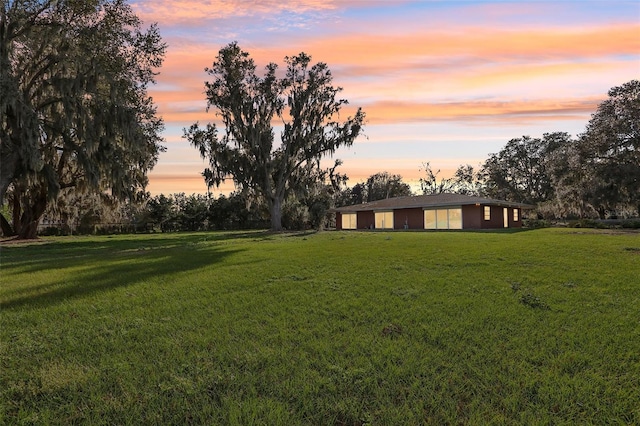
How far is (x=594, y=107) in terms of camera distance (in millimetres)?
32656

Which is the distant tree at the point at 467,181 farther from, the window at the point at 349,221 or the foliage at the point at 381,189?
the window at the point at 349,221

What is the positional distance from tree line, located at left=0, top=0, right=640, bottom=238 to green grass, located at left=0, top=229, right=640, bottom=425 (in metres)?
12.4

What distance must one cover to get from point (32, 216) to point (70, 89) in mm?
11613

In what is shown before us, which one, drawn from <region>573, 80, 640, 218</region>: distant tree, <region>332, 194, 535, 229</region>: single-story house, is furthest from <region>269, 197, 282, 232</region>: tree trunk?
<region>573, 80, 640, 218</region>: distant tree

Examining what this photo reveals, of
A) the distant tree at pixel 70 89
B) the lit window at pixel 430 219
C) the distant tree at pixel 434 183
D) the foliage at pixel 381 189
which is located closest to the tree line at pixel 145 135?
the distant tree at pixel 70 89

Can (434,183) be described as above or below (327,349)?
→ above

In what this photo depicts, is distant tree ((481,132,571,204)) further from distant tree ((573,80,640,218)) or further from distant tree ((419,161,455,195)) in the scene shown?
distant tree ((573,80,640,218))

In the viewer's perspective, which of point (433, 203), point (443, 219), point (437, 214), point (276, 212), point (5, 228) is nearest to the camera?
point (5, 228)

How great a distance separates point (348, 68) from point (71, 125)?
13192 millimetres

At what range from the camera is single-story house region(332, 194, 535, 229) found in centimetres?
3023

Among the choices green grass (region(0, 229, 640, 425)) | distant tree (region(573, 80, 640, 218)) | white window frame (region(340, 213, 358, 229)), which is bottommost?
green grass (region(0, 229, 640, 425))

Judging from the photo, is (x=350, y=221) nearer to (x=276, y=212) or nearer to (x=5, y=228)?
(x=276, y=212)

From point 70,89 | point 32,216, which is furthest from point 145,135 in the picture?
point 32,216

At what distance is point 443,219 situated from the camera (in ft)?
105
